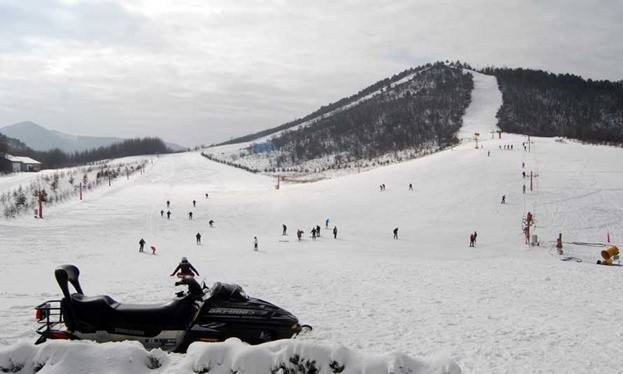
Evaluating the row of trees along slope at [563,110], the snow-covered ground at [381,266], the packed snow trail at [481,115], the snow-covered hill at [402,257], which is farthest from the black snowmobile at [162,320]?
the row of trees along slope at [563,110]

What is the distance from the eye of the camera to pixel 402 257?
1158 inches

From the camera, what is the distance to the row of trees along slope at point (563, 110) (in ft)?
526

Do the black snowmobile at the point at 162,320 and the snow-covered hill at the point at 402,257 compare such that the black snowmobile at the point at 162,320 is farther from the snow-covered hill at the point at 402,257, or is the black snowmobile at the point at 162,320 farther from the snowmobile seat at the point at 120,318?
the snow-covered hill at the point at 402,257

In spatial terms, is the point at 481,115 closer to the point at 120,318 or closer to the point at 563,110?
the point at 563,110

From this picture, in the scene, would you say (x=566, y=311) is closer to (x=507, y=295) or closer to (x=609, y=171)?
(x=507, y=295)

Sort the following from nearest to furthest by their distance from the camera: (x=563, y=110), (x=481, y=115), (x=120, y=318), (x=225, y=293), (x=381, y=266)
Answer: (x=120, y=318), (x=225, y=293), (x=381, y=266), (x=481, y=115), (x=563, y=110)

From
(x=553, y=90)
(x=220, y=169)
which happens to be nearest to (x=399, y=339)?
(x=220, y=169)

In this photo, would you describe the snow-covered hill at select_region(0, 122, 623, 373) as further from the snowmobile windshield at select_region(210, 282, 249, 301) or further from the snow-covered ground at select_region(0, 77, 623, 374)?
the snowmobile windshield at select_region(210, 282, 249, 301)

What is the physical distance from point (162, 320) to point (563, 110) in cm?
19501

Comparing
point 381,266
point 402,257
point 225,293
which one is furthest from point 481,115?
point 225,293

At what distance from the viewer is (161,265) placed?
2256 cm

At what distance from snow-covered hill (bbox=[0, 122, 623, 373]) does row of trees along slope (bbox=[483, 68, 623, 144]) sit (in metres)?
84.6

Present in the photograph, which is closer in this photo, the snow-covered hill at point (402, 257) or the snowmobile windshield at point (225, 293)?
the snowmobile windshield at point (225, 293)

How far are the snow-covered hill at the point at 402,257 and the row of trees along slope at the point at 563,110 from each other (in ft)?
278
